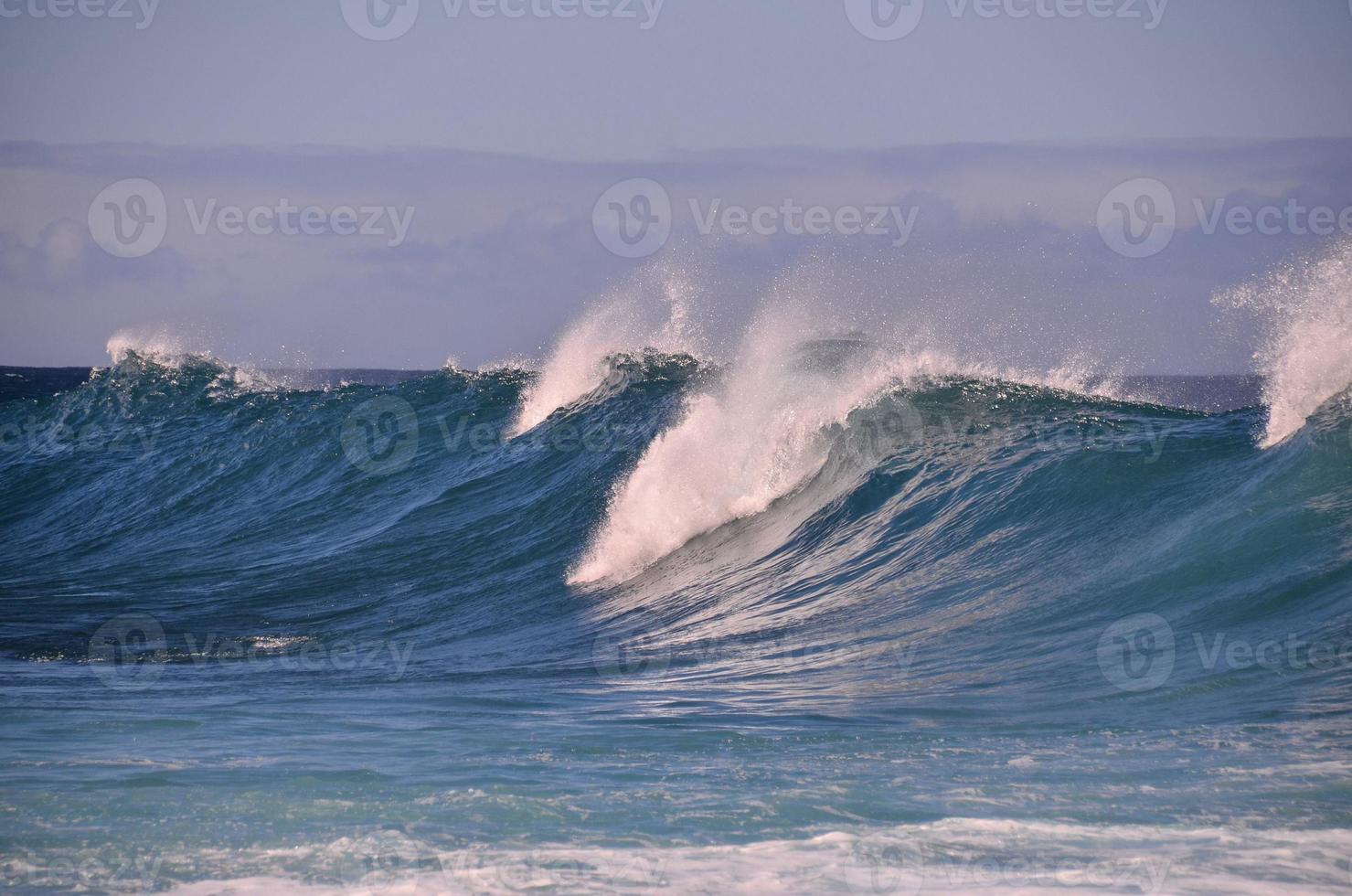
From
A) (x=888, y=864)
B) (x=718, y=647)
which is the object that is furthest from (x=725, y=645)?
(x=888, y=864)

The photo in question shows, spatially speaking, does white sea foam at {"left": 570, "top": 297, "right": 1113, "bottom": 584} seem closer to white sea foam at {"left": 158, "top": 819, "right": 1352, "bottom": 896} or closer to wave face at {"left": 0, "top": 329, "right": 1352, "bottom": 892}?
wave face at {"left": 0, "top": 329, "right": 1352, "bottom": 892}

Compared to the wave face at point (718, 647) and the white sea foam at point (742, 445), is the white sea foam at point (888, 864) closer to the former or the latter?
the wave face at point (718, 647)

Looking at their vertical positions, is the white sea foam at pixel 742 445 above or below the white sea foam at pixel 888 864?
above

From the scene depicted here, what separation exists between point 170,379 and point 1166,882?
25680mm

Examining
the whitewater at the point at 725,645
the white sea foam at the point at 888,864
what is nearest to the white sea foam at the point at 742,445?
the whitewater at the point at 725,645

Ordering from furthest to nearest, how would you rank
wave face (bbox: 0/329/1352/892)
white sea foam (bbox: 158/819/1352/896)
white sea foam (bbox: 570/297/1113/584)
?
white sea foam (bbox: 570/297/1113/584) → wave face (bbox: 0/329/1352/892) → white sea foam (bbox: 158/819/1352/896)

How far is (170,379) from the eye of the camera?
25.5m

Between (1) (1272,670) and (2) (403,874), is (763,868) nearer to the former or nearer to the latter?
(2) (403,874)

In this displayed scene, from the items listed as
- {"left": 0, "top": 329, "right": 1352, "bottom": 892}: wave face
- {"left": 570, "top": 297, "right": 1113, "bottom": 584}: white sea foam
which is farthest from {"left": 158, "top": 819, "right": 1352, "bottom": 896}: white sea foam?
A: {"left": 570, "top": 297, "right": 1113, "bottom": 584}: white sea foam

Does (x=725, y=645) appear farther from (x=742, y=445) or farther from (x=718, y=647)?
(x=742, y=445)

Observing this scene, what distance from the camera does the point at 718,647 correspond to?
8.70 m

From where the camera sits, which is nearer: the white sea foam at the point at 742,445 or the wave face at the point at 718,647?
the wave face at the point at 718,647

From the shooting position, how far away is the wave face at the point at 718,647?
407cm

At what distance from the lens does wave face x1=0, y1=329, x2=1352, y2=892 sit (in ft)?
13.4
